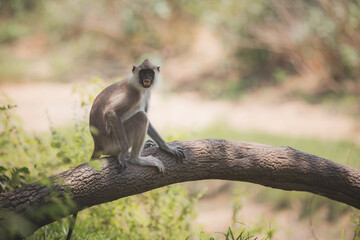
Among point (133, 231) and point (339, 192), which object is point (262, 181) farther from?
point (133, 231)

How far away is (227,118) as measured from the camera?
13.3 metres

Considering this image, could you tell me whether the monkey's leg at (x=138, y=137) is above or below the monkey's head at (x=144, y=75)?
below

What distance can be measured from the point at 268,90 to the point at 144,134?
12220mm

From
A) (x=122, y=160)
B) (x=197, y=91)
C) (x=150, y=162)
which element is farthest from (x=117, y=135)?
(x=197, y=91)

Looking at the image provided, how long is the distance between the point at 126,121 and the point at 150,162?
69 centimetres

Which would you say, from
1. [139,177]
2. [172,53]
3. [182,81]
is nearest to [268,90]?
[182,81]

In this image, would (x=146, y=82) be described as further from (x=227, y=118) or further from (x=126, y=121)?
(x=227, y=118)

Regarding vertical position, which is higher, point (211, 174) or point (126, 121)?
point (126, 121)

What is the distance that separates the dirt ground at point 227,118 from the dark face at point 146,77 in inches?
155

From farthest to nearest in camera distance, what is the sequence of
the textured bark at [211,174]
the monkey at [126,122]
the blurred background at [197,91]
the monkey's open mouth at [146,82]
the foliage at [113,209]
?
the blurred background at [197,91]
the foliage at [113,209]
the monkey's open mouth at [146,82]
the monkey at [126,122]
the textured bark at [211,174]

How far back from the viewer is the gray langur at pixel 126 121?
4059 mm

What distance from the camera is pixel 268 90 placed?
15594 mm

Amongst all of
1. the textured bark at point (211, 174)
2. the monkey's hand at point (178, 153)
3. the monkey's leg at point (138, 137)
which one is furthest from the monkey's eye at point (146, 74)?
the monkey's hand at point (178, 153)

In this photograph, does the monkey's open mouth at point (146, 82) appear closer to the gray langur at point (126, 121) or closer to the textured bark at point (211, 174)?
the gray langur at point (126, 121)
